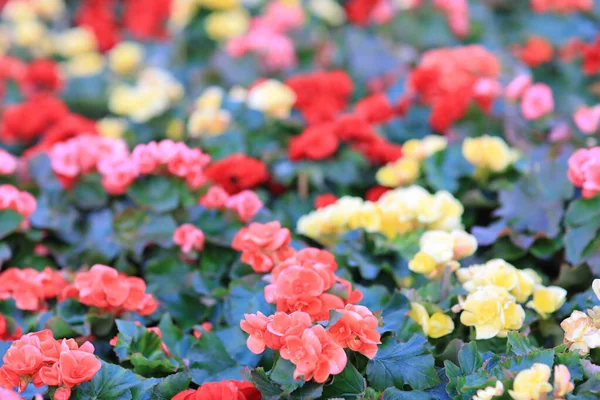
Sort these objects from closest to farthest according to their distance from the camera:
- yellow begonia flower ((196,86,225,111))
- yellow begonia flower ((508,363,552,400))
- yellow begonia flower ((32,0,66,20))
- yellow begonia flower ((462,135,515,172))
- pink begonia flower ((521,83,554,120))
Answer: yellow begonia flower ((508,363,552,400)), yellow begonia flower ((462,135,515,172)), pink begonia flower ((521,83,554,120)), yellow begonia flower ((196,86,225,111)), yellow begonia flower ((32,0,66,20))

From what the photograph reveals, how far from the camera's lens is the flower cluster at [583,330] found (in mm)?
1275

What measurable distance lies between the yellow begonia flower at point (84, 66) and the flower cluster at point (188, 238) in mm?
1575

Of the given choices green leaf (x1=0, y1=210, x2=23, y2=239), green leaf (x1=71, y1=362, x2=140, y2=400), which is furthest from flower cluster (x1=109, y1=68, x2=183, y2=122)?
green leaf (x1=71, y1=362, x2=140, y2=400)

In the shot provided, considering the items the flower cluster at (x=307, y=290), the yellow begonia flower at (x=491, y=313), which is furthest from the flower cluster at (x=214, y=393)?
the yellow begonia flower at (x=491, y=313)

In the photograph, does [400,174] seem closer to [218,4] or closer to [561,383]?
[561,383]

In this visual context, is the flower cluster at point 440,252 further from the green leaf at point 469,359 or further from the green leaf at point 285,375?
the green leaf at point 285,375

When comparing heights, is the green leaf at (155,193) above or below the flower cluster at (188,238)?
above

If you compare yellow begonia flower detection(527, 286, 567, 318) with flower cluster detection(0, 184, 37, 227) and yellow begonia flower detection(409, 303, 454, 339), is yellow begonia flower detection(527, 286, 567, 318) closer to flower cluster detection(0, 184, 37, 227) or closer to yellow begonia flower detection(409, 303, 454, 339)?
yellow begonia flower detection(409, 303, 454, 339)

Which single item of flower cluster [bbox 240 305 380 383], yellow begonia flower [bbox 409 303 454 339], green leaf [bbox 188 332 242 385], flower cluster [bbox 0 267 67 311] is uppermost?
flower cluster [bbox 240 305 380 383]

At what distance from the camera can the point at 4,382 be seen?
1.29 m

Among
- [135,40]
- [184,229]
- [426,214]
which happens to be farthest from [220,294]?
[135,40]

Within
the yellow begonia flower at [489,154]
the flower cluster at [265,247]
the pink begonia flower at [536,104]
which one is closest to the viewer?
the flower cluster at [265,247]

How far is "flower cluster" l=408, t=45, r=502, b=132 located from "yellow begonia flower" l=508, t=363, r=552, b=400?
4.51 ft

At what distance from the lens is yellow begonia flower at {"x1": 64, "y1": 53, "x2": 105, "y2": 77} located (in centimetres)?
324
